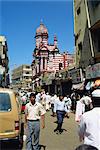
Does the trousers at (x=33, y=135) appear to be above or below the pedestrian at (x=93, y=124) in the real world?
below

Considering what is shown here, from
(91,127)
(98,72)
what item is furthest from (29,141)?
(98,72)

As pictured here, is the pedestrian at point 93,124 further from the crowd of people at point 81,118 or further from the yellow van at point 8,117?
the yellow van at point 8,117

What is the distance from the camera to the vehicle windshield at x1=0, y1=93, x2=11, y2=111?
10828mm

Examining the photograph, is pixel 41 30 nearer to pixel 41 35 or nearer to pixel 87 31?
pixel 41 35

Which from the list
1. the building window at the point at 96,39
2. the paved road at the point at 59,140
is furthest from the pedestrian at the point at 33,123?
the building window at the point at 96,39

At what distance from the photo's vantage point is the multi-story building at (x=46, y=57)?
6426 centimetres

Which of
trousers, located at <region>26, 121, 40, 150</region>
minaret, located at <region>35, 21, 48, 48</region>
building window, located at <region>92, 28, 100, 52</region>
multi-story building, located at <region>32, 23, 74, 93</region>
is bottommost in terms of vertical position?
trousers, located at <region>26, 121, 40, 150</region>

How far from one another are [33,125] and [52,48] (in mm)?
61561

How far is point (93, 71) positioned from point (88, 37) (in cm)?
351

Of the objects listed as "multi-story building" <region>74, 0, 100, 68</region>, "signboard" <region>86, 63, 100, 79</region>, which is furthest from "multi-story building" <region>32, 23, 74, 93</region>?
"signboard" <region>86, 63, 100, 79</region>

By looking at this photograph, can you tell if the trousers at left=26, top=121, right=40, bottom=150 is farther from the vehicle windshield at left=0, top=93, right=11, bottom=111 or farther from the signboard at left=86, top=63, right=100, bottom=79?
the signboard at left=86, top=63, right=100, bottom=79

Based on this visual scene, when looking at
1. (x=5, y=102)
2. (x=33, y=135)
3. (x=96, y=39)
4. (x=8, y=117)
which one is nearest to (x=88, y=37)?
(x=96, y=39)

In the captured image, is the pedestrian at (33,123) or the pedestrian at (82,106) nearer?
the pedestrian at (33,123)

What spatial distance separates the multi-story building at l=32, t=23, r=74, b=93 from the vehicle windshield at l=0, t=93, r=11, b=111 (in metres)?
46.3
